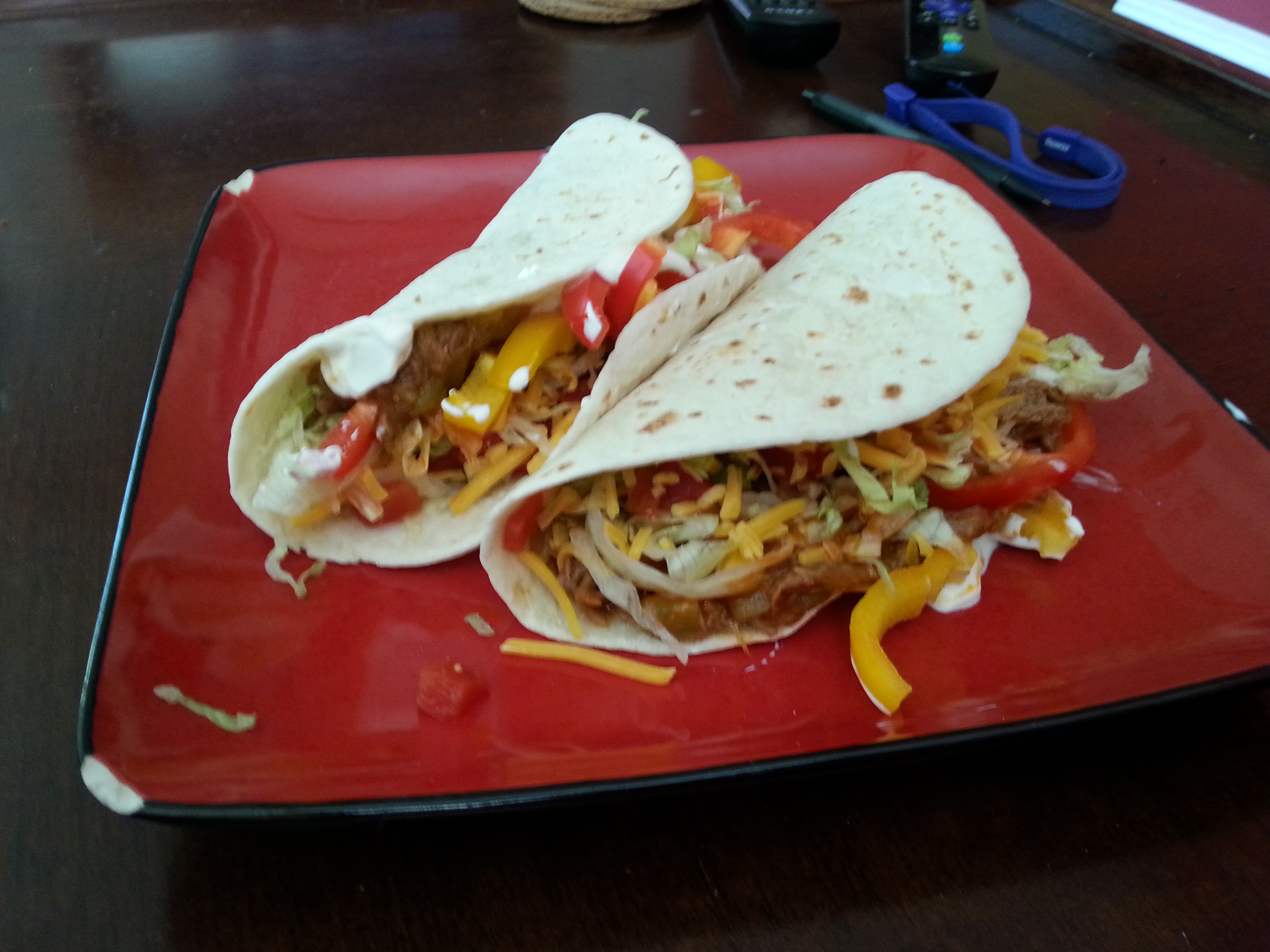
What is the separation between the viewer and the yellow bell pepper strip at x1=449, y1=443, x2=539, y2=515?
5.21 feet

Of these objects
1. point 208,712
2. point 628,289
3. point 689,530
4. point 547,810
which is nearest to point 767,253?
point 628,289

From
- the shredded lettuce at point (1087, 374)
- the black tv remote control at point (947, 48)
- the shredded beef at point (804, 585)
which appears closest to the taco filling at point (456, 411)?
the shredded beef at point (804, 585)

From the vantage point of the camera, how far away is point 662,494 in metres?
1.49

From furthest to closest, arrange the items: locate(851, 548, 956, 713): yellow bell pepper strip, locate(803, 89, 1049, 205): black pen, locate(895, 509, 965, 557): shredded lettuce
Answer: locate(803, 89, 1049, 205): black pen < locate(895, 509, 965, 557): shredded lettuce < locate(851, 548, 956, 713): yellow bell pepper strip

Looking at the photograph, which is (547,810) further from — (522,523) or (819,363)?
(819,363)

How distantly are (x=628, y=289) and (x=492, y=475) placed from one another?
46 centimetres

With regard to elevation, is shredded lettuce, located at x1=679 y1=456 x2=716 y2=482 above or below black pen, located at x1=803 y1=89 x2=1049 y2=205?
below

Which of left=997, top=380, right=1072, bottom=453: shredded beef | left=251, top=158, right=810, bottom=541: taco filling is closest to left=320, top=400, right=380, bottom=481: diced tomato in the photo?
left=251, top=158, right=810, bottom=541: taco filling

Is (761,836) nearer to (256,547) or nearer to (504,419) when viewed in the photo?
(504,419)

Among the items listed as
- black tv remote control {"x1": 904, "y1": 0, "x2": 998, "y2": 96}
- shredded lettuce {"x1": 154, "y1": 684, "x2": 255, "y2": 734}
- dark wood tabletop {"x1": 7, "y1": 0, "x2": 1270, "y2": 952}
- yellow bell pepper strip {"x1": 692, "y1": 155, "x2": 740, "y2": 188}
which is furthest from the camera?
black tv remote control {"x1": 904, "y1": 0, "x2": 998, "y2": 96}

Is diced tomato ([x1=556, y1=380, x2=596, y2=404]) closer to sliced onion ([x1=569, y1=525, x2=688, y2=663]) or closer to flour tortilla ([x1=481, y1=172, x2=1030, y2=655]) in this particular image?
flour tortilla ([x1=481, y1=172, x2=1030, y2=655])

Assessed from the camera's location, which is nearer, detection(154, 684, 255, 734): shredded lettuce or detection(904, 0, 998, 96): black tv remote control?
detection(154, 684, 255, 734): shredded lettuce

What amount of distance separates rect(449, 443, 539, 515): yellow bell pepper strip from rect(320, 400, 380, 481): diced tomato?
20 centimetres

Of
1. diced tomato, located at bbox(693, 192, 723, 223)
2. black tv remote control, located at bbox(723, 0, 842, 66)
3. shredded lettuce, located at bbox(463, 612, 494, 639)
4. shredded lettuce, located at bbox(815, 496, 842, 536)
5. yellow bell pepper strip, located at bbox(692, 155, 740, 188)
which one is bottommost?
shredded lettuce, located at bbox(463, 612, 494, 639)
